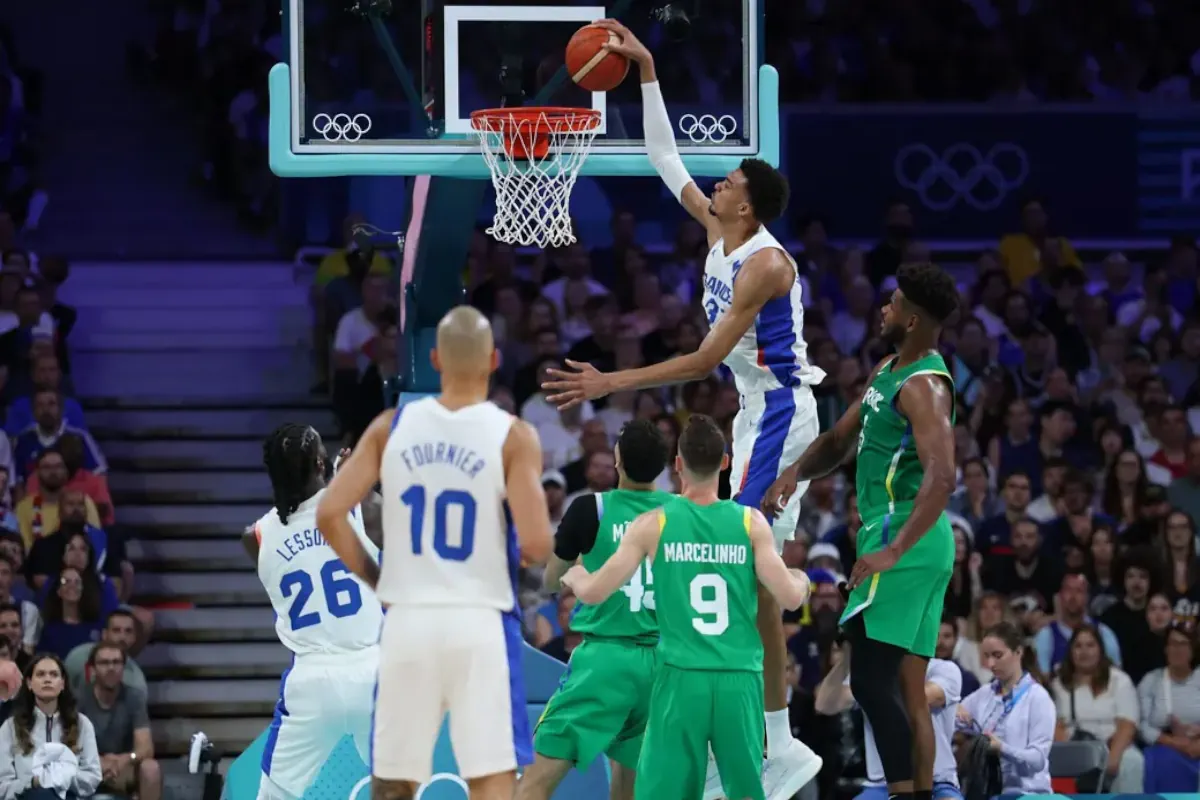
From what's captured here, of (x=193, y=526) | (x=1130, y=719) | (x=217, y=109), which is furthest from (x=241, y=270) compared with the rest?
(x=1130, y=719)

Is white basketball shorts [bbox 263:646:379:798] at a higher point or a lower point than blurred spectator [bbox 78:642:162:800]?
higher

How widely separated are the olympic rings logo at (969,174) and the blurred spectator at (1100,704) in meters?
5.33

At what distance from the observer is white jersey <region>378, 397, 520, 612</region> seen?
6227mm

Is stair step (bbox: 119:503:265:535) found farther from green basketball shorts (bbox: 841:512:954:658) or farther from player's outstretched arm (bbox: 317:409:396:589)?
player's outstretched arm (bbox: 317:409:396:589)

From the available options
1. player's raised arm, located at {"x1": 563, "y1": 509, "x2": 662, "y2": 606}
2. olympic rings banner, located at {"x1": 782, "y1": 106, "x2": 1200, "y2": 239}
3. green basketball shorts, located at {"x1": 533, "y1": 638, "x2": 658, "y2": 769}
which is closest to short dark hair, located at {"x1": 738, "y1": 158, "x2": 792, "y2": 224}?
player's raised arm, located at {"x1": 563, "y1": 509, "x2": 662, "y2": 606}

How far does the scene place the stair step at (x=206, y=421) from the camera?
14.7 meters

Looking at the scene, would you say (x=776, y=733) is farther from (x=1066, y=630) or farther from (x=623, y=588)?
(x=1066, y=630)

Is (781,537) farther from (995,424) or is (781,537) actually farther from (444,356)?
(995,424)

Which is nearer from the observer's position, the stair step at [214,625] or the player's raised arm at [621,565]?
the player's raised arm at [621,565]

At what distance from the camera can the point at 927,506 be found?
23.1ft

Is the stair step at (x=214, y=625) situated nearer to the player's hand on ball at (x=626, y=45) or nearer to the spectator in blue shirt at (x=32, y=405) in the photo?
the spectator in blue shirt at (x=32, y=405)

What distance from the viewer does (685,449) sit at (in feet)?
22.8

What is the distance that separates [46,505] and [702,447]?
6.89 m

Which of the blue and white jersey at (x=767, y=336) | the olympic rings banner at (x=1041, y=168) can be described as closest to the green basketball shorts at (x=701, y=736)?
the blue and white jersey at (x=767, y=336)
